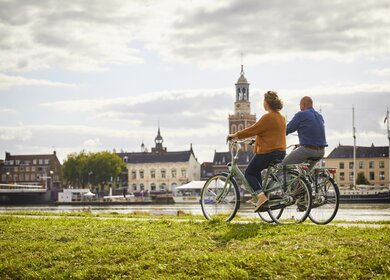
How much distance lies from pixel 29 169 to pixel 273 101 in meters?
161

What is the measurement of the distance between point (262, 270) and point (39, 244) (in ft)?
13.0

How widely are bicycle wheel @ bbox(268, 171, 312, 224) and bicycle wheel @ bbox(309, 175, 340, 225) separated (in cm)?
24

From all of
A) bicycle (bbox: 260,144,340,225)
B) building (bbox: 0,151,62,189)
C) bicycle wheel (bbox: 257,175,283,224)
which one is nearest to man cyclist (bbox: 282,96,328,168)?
bicycle (bbox: 260,144,340,225)

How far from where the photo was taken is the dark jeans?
10.3 meters

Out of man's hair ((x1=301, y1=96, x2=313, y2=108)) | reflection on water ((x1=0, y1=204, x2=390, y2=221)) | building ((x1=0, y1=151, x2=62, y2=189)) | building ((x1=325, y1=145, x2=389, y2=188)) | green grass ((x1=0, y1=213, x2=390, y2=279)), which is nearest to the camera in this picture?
green grass ((x1=0, y1=213, x2=390, y2=279))

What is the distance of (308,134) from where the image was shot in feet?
34.4

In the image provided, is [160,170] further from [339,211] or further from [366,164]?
[339,211]

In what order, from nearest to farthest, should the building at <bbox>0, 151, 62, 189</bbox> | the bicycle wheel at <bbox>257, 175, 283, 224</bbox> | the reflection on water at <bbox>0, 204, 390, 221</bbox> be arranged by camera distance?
the bicycle wheel at <bbox>257, 175, 283, 224</bbox> → the reflection on water at <bbox>0, 204, 390, 221</bbox> → the building at <bbox>0, 151, 62, 189</bbox>

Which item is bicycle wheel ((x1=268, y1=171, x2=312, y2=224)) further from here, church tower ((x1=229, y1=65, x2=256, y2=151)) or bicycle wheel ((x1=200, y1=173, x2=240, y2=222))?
church tower ((x1=229, y1=65, x2=256, y2=151))

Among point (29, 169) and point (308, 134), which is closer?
point (308, 134)

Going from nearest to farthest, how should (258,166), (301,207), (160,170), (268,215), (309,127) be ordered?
1. (301,207)
2. (258,166)
3. (309,127)
4. (268,215)
5. (160,170)

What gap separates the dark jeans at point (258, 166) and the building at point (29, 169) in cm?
15673

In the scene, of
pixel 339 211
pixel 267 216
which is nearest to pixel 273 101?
pixel 267 216

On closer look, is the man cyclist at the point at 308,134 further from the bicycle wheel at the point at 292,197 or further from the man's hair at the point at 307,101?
the bicycle wheel at the point at 292,197
